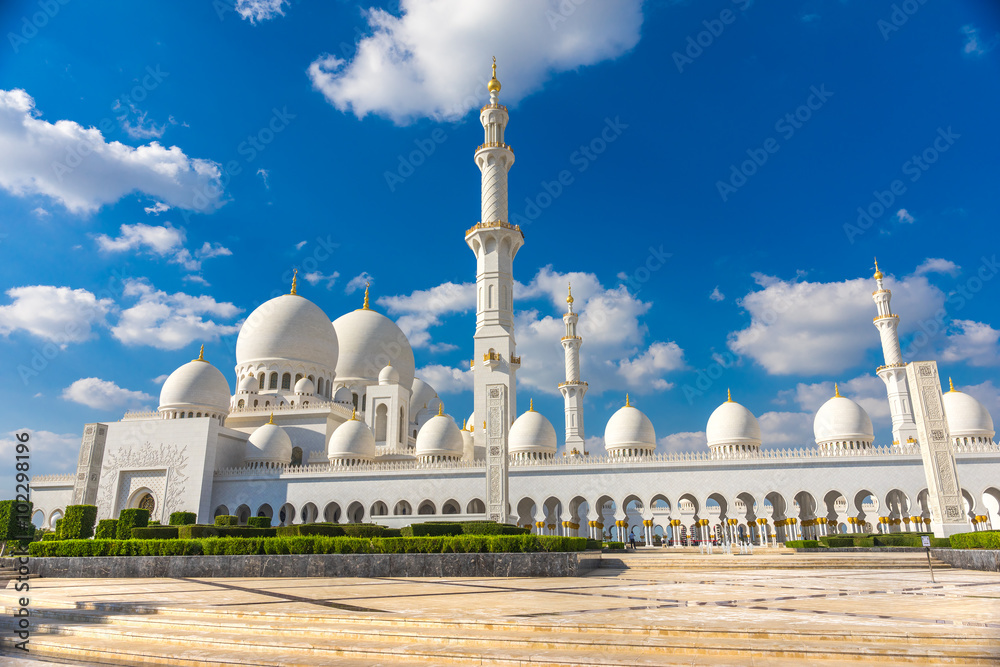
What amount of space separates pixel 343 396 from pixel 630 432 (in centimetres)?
1908

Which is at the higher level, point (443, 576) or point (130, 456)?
point (130, 456)

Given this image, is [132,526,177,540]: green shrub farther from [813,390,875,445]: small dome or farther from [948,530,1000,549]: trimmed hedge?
[813,390,875,445]: small dome

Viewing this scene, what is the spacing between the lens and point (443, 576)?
1373cm

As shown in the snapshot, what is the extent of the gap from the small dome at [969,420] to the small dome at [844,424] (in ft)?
11.1

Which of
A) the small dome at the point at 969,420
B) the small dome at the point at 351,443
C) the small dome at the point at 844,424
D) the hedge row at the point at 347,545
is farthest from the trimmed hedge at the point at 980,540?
the small dome at the point at 351,443

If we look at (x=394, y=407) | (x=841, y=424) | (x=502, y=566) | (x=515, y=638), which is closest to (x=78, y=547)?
(x=502, y=566)

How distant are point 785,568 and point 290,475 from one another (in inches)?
958

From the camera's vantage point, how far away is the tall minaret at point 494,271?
3322 centimetres

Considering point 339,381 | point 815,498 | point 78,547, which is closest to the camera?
point 78,547

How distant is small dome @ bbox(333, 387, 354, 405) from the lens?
132 feet

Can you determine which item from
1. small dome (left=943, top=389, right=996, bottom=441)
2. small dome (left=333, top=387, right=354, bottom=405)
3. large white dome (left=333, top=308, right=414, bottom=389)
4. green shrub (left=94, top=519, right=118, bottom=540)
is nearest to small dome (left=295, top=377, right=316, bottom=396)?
small dome (left=333, top=387, right=354, bottom=405)

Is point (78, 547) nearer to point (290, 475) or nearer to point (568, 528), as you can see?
point (290, 475)

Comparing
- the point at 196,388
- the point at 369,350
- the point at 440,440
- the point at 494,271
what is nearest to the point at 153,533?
the point at 440,440

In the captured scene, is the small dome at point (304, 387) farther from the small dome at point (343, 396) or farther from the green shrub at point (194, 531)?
the green shrub at point (194, 531)
